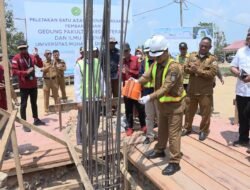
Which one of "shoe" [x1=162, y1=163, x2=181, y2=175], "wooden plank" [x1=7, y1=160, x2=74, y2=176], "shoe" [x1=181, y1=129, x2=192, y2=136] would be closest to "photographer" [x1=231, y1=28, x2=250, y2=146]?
"shoe" [x1=181, y1=129, x2=192, y2=136]

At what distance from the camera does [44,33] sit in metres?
10.4

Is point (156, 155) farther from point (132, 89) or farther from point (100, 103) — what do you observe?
point (100, 103)

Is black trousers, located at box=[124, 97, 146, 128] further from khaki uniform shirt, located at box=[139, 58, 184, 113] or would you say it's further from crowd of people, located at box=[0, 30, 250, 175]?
khaki uniform shirt, located at box=[139, 58, 184, 113]

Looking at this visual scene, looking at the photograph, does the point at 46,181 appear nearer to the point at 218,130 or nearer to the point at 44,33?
the point at 218,130

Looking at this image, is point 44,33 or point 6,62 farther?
point 44,33

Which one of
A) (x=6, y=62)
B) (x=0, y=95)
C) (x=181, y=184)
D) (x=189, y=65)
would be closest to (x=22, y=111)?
(x=0, y=95)

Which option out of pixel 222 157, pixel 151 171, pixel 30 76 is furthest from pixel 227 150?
pixel 30 76

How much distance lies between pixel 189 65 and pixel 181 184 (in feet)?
5.97

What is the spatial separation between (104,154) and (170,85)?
4.59 ft

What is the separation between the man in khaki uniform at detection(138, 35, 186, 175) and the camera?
3.39 m

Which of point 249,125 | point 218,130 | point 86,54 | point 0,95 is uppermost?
point 86,54

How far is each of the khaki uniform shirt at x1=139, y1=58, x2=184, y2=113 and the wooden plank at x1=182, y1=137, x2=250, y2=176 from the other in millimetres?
974

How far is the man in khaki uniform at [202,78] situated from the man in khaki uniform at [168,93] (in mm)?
913

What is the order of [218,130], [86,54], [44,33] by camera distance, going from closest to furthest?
[86,54] → [218,130] → [44,33]
